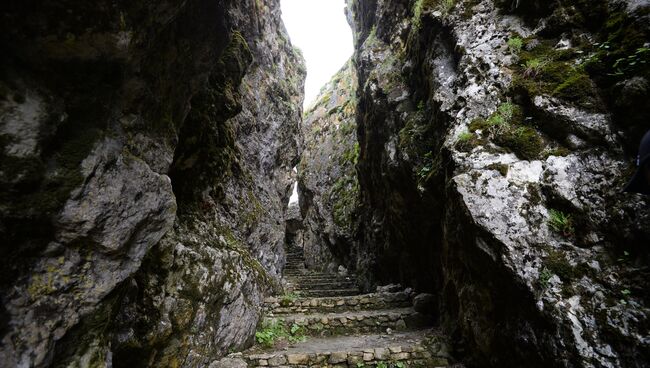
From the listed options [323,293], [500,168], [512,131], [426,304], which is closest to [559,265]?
[500,168]

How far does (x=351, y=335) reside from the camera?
696 centimetres

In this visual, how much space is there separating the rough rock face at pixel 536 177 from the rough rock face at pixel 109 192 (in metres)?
4.08

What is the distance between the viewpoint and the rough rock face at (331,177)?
1541 centimetres

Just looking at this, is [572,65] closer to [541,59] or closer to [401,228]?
[541,59]

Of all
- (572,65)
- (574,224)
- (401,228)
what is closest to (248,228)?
(401,228)

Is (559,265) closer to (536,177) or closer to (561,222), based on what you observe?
(561,222)

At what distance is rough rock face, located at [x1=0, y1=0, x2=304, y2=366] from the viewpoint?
230 cm

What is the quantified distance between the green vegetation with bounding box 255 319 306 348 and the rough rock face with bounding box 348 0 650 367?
304cm

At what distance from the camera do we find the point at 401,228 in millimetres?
8375

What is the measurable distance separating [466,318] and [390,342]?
5.91 feet

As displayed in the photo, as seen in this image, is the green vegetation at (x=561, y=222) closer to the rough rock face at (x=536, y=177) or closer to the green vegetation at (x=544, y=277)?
the rough rock face at (x=536, y=177)

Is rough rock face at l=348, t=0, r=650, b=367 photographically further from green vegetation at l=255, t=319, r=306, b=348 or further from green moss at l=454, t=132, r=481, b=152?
green vegetation at l=255, t=319, r=306, b=348

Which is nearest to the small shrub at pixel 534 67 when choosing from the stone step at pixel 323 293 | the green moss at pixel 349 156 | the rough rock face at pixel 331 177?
the stone step at pixel 323 293

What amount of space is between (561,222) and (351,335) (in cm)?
476
